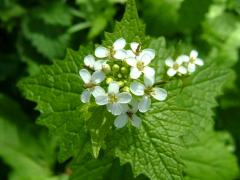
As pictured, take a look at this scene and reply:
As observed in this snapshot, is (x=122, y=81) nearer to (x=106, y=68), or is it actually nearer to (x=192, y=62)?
(x=106, y=68)

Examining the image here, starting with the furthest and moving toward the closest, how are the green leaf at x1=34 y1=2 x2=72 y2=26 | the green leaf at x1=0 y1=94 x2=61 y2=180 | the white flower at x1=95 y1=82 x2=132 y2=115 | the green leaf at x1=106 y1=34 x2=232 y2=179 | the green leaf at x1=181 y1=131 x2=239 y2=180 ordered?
the green leaf at x1=34 y1=2 x2=72 y2=26
the green leaf at x1=0 y1=94 x2=61 y2=180
the green leaf at x1=181 y1=131 x2=239 y2=180
the green leaf at x1=106 y1=34 x2=232 y2=179
the white flower at x1=95 y1=82 x2=132 y2=115

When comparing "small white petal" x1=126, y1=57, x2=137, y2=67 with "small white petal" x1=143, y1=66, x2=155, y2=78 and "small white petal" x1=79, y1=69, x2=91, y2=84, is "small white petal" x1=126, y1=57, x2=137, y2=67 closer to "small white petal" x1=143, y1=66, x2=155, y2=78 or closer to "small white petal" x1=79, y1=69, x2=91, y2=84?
"small white petal" x1=143, y1=66, x2=155, y2=78

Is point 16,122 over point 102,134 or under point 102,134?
over

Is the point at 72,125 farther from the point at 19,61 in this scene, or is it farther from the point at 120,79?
the point at 19,61

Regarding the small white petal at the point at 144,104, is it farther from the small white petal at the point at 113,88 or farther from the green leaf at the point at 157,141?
the green leaf at the point at 157,141

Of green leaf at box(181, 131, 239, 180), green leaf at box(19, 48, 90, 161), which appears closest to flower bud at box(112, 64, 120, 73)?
green leaf at box(19, 48, 90, 161)

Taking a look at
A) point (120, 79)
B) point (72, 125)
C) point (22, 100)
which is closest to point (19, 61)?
point (22, 100)

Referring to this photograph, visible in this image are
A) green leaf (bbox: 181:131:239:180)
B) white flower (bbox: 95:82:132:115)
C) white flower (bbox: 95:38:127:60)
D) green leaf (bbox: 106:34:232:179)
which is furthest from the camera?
green leaf (bbox: 181:131:239:180)

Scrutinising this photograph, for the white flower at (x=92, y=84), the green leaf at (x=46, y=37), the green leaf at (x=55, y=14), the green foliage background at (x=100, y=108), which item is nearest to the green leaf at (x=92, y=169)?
the green foliage background at (x=100, y=108)
